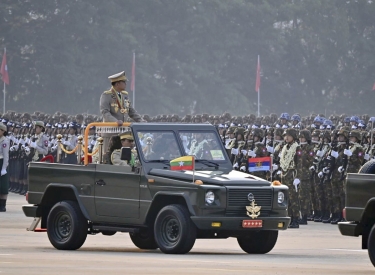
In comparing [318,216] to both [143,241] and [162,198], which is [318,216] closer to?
[143,241]

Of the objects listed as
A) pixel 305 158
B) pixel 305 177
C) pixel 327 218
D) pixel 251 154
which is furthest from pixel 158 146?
pixel 327 218

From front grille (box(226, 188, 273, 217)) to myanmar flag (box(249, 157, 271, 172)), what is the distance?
4.48 m

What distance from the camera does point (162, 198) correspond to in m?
18.4

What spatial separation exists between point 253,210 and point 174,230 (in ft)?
3.43

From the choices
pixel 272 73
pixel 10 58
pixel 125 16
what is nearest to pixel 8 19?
pixel 10 58

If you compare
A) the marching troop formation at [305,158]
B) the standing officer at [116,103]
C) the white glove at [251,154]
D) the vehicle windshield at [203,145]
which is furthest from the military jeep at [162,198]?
the white glove at [251,154]

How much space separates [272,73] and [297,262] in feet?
240

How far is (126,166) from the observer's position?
18891 mm

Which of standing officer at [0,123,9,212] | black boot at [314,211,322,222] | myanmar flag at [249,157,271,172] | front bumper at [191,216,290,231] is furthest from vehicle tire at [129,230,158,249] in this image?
standing officer at [0,123,9,212]

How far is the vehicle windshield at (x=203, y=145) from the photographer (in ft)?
62.8

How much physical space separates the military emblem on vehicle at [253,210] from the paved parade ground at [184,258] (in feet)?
1.79

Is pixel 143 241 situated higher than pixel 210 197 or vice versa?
pixel 210 197

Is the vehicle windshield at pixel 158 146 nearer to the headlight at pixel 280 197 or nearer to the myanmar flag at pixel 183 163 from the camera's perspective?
the myanmar flag at pixel 183 163

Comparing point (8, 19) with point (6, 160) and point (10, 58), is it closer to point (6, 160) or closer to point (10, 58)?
point (10, 58)
